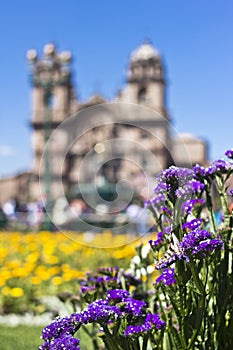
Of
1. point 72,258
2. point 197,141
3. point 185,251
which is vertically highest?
point 197,141

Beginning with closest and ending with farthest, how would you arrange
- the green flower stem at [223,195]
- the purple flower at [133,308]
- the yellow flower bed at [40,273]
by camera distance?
the purple flower at [133,308]
the green flower stem at [223,195]
the yellow flower bed at [40,273]

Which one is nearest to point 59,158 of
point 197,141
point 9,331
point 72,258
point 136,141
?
point 136,141

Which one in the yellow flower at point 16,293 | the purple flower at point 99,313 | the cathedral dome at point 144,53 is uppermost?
the cathedral dome at point 144,53

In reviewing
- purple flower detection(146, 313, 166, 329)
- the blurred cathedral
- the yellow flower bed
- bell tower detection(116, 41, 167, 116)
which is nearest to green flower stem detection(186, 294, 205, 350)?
purple flower detection(146, 313, 166, 329)

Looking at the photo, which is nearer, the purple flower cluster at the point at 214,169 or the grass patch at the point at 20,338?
the purple flower cluster at the point at 214,169

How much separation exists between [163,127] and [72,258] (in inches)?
1667

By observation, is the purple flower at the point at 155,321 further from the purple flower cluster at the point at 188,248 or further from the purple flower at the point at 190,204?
the purple flower at the point at 190,204

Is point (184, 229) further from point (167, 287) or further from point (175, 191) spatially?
point (167, 287)

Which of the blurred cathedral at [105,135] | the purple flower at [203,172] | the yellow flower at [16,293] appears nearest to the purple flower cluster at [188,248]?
the purple flower at [203,172]

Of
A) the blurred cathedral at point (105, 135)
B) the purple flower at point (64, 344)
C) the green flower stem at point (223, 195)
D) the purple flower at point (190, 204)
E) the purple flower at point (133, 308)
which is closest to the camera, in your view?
the purple flower at point (64, 344)

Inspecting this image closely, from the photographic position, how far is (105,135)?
5331cm

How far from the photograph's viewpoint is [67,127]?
51281 mm

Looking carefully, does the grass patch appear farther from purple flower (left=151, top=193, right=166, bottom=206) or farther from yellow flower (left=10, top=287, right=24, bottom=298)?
purple flower (left=151, top=193, right=166, bottom=206)

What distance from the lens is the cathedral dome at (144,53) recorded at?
53.5 m
